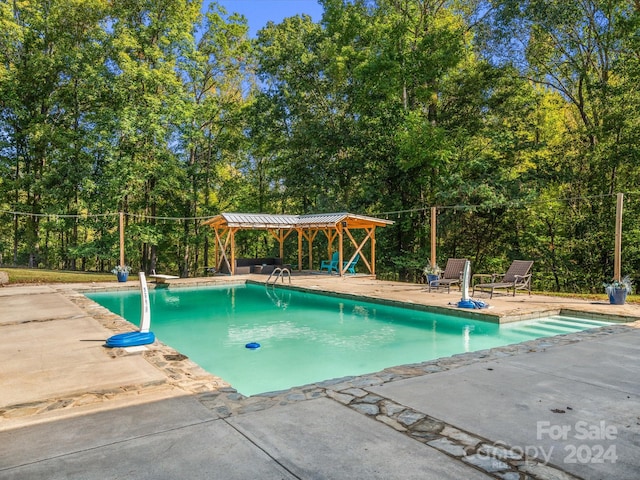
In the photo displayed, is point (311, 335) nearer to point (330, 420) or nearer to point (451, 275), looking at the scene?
point (330, 420)

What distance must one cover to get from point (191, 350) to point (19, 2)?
2059 centimetres

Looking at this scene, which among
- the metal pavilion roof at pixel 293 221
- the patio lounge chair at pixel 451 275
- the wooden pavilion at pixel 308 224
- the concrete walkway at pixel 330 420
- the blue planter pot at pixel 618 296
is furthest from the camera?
the wooden pavilion at pixel 308 224

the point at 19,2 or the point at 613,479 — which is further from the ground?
the point at 19,2

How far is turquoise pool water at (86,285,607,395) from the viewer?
17.9 feet

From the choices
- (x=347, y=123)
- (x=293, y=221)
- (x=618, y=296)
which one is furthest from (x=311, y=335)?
(x=347, y=123)

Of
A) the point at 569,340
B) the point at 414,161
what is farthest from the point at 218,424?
the point at 414,161

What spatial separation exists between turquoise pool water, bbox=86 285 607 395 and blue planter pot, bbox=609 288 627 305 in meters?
1.34

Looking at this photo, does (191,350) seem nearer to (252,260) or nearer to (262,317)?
(262,317)

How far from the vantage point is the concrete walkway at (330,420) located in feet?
6.84

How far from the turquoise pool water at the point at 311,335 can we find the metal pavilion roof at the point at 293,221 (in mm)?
4424

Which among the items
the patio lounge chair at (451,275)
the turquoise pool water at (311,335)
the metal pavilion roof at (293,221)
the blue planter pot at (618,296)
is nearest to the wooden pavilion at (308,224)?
the metal pavilion roof at (293,221)

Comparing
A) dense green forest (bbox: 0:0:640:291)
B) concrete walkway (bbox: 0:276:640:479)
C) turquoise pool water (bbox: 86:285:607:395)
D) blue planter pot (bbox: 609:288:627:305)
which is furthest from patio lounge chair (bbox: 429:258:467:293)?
concrete walkway (bbox: 0:276:640:479)

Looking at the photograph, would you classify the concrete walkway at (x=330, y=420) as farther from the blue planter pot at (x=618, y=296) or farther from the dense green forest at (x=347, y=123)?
the dense green forest at (x=347, y=123)

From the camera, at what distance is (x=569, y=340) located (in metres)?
5.07
